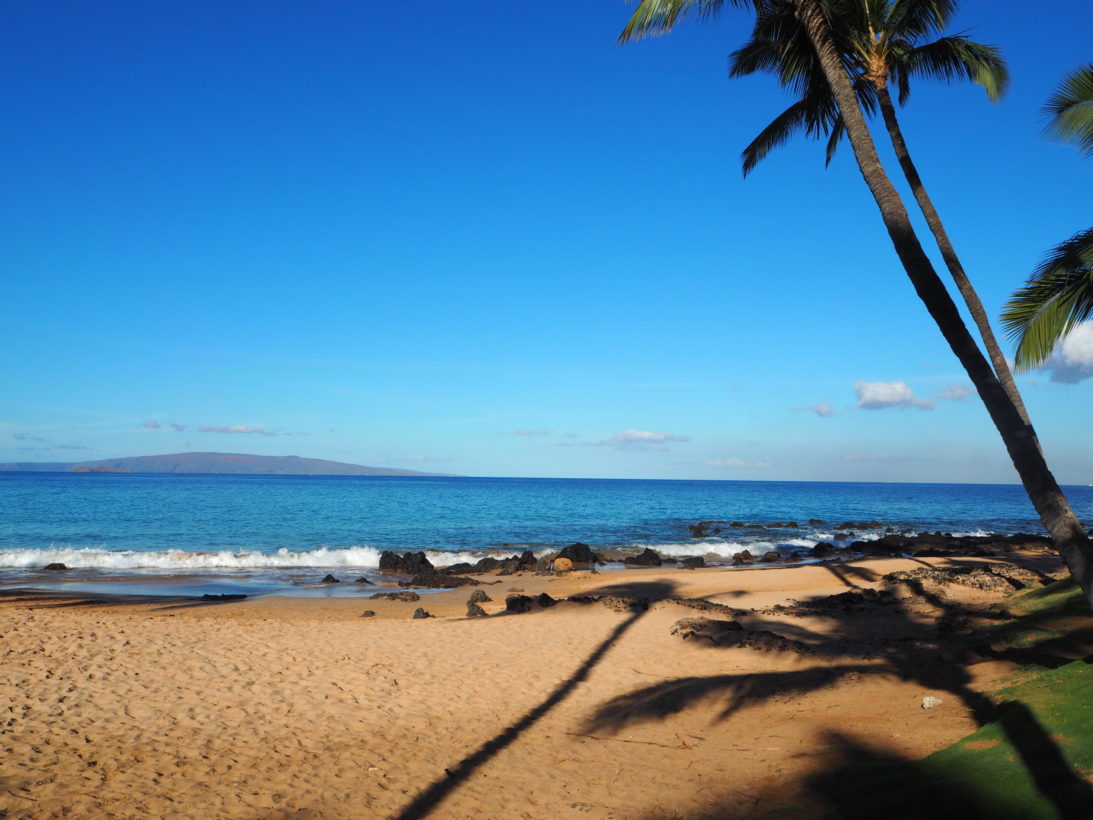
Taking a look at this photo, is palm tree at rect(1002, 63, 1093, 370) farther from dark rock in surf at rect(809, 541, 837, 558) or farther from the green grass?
dark rock in surf at rect(809, 541, 837, 558)

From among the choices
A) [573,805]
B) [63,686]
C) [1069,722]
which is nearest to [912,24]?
[1069,722]

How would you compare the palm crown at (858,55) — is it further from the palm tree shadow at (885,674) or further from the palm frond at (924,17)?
the palm tree shadow at (885,674)

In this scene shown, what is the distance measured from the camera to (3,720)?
7.92 m

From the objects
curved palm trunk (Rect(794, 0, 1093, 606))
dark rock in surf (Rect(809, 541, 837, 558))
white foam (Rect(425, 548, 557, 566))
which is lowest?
white foam (Rect(425, 548, 557, 566))

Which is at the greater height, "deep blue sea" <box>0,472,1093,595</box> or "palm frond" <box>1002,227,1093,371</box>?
"palm frond" <box>1002,227,1093,371</box>

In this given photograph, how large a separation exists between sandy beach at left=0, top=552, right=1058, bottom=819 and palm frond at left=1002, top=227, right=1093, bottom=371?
15.9 ft

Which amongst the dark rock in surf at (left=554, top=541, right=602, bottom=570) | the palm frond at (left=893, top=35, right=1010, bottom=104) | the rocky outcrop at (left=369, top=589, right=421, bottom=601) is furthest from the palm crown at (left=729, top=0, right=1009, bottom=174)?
the dark rock in surf at (left=554, top=541, right=602, bottom=570)

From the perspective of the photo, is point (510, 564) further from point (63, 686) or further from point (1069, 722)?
point (1069, 722)

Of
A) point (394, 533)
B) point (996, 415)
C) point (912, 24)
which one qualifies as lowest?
point (394, 533)

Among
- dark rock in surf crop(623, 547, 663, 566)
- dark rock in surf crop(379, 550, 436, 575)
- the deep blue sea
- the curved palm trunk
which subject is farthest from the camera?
dark rock in surf crop(623, 547, 663, 566)

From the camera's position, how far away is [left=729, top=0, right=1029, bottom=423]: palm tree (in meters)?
11.1

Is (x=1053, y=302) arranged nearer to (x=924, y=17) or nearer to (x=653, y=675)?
(x=924, y=17)

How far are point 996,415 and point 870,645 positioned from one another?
653 centimetres

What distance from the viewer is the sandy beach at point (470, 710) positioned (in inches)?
259
